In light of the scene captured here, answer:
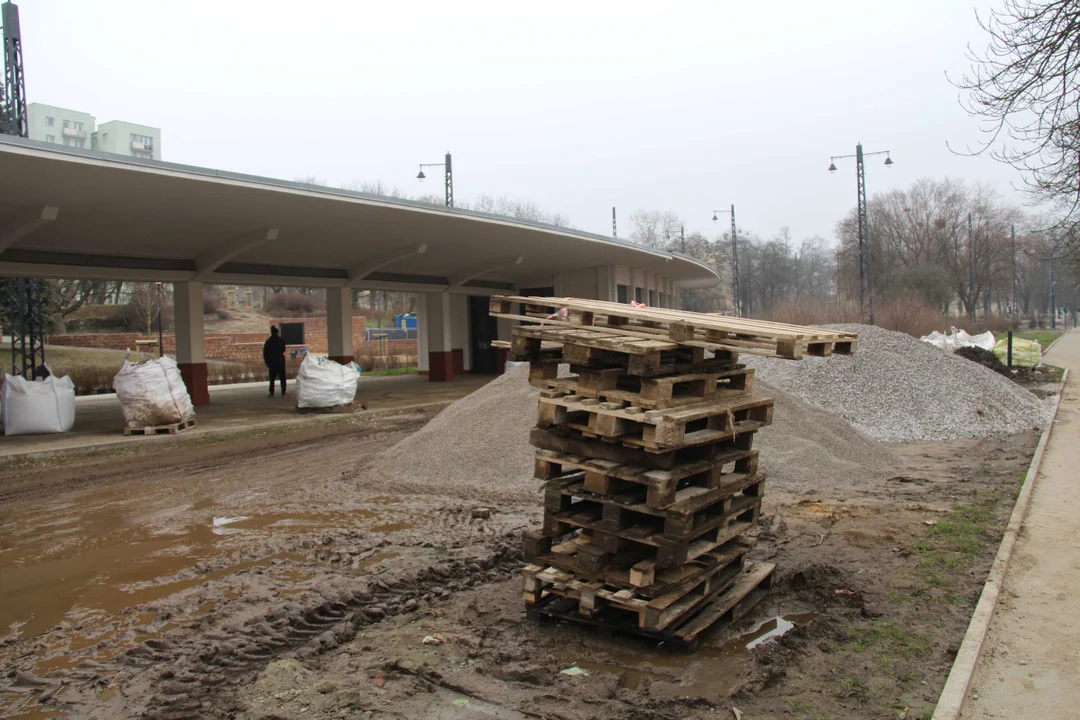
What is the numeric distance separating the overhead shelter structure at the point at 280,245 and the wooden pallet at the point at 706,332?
8438 millimetres

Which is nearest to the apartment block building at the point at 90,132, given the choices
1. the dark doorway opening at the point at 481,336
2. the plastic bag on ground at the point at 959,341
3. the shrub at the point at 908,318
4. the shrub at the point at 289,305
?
the shrub at the point at 289,305

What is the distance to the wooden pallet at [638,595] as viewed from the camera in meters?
4.73

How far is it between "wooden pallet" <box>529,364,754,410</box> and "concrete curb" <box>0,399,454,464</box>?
398 inches

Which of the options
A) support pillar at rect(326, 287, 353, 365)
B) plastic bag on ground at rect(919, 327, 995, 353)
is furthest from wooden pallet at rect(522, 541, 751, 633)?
plastic bag on ground at rect(919, 327, 995, 353)

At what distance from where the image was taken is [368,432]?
14609 mm

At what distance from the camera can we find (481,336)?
2955 cm

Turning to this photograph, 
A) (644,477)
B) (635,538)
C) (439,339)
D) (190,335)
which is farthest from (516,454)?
(439,339)

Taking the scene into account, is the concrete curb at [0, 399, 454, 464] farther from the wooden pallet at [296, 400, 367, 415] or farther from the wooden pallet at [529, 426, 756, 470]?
the wooden pallet at [529, 426, 756, 470]

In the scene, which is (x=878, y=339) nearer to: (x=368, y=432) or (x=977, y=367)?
(x=977, y=367)

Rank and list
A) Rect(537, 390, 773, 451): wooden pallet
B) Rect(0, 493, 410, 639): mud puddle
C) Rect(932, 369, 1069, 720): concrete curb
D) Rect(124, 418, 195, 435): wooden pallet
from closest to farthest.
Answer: Rect(932, 369, 1069, 720): concrete curb, Rect(537, 390, 773, 451): wooden pallet, Rect(0, 493, 410, 639): mud puddle, Rect(124, 418, 195, 435): wooden pallet

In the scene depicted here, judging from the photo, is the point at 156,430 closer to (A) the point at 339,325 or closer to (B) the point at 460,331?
(A) the point at 339,325

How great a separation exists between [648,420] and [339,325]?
1856cm

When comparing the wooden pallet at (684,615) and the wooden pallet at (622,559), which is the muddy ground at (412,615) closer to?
Result: the wooden pallet at (684,615)

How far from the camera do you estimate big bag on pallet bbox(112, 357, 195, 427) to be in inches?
536
